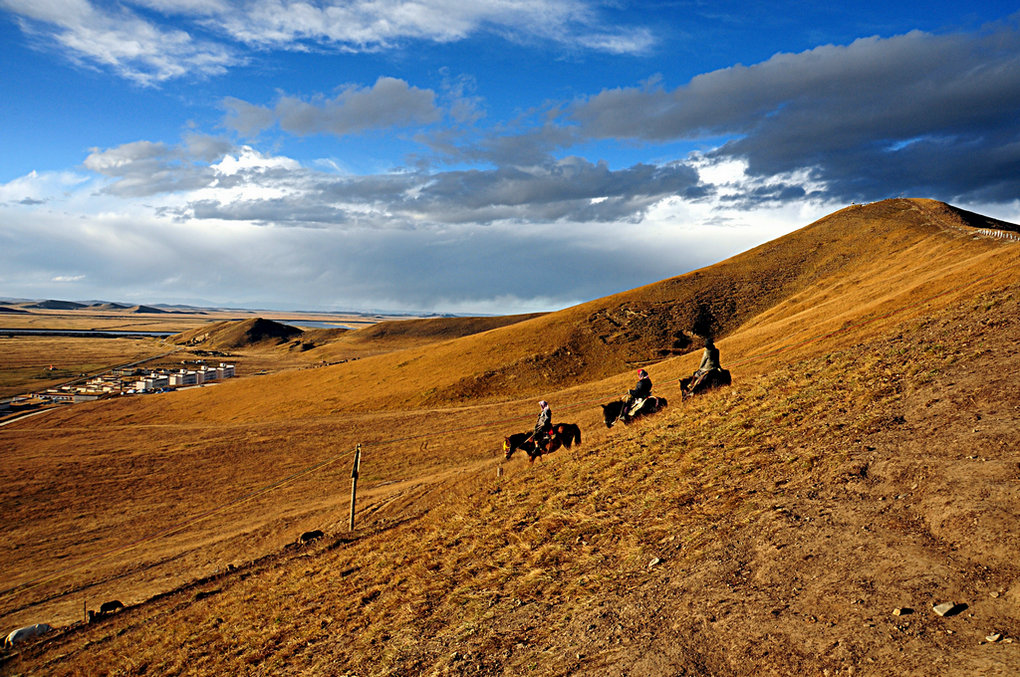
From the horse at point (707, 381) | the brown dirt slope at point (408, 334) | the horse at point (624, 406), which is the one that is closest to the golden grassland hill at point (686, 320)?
the horse at point (707, 381)

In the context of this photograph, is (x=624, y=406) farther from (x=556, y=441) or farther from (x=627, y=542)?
(x=627, y=542)

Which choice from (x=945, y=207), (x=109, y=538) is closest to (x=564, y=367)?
(x=109, y=538)

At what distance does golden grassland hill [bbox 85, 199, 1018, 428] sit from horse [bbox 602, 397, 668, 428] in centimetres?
1668

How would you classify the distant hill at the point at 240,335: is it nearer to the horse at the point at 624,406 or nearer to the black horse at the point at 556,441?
the black horse at the point at 556,441

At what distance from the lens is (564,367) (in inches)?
1933

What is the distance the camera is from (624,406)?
64.6ft

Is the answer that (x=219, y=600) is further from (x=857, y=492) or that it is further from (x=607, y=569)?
(x=857, y=492)

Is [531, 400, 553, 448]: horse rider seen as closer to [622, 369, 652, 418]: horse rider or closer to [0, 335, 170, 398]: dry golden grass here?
[622, 369, 652, 418]: horse rider

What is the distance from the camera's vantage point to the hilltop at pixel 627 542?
277 inches

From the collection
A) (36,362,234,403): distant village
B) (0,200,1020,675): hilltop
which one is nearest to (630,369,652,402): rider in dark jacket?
(0,200,1020,675): hilltop

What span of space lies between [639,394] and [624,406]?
37.1 inches

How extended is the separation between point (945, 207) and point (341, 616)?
3242 inches

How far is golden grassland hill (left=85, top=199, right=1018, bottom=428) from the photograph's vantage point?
3953 cm

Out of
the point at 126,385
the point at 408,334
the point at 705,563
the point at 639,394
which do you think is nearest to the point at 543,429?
the point at 639,394
